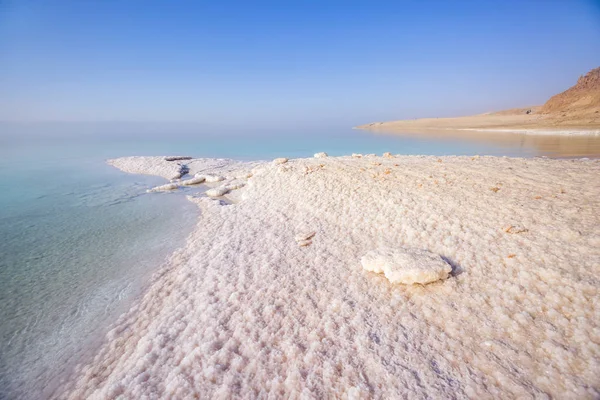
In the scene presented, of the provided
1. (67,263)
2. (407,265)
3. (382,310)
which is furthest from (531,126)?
(67,263)

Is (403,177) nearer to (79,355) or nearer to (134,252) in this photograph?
(134,252)

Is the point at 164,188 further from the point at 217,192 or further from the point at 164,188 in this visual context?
the point at 217,192

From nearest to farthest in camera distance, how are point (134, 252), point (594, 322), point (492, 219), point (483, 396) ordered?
point (483, 396) → point (594, 322) → point (492, 219) → point (134, 252)

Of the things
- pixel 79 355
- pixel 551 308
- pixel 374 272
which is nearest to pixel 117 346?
pixel 79 355

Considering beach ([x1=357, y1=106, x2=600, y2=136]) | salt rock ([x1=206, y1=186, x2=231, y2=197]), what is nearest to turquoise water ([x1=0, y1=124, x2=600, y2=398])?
salt rock ([x1=206, y1=186, x2=231, y2=197])

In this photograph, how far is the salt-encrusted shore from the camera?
3232mm

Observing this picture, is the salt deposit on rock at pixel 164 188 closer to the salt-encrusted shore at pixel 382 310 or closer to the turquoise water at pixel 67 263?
the turquoise water at pixel 67 263

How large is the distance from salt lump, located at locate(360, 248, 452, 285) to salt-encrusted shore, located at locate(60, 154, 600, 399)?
0.19 meters

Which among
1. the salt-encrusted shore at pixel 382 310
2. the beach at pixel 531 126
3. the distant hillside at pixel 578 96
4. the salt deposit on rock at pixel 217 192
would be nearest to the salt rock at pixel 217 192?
the salt deposit on rock at pixel 217 192

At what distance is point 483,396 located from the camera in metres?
2.93

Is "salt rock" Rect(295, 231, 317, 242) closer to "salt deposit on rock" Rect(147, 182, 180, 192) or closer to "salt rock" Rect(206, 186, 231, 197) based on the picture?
"salt rock" Rect(206, 186, 231, 197)

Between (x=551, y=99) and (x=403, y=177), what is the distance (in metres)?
112

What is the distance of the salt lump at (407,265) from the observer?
4695mm

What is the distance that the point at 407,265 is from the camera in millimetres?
4867
